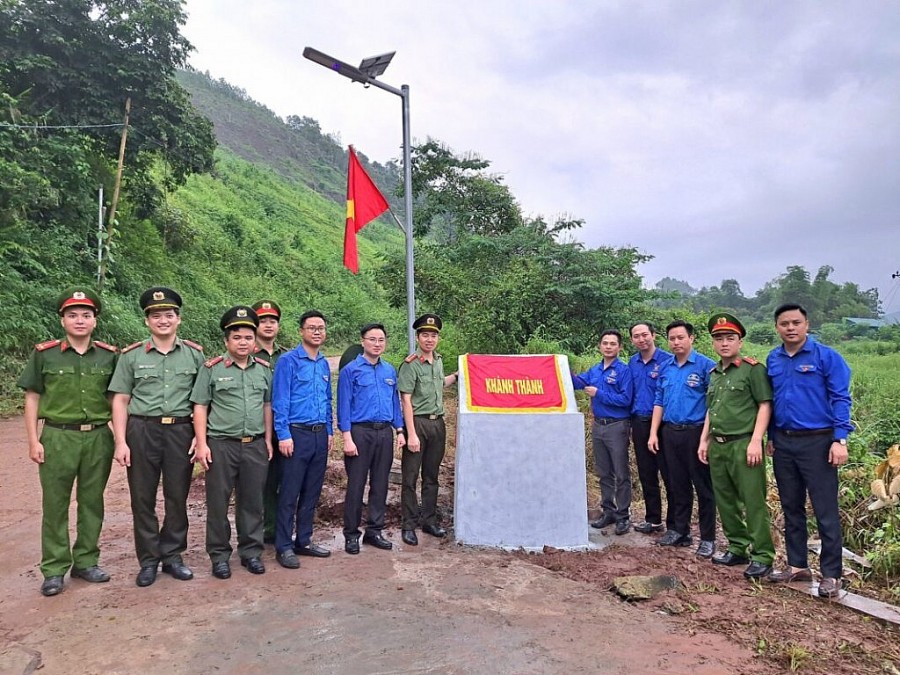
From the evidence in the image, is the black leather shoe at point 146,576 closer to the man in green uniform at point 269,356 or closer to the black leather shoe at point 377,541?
the man in green uniform at point 269,356

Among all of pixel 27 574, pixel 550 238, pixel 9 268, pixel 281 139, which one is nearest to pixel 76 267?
pixel 9 268

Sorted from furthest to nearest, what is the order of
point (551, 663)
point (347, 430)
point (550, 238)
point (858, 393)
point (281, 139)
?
point (281, 139)
point (550, 238)
point (858, 393)
point (347, 430)
point (551, 663)

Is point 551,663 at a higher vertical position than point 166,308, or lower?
lower

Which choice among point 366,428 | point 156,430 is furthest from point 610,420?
point 156,430

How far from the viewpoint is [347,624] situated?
2861 millimetres

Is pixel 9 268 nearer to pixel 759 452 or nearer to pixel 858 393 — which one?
pixel 759 452

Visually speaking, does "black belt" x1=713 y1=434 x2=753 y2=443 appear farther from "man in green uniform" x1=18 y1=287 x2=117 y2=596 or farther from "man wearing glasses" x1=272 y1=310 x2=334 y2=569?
"man in green uniform" x1=18 y1=287 x2=117 y2=596

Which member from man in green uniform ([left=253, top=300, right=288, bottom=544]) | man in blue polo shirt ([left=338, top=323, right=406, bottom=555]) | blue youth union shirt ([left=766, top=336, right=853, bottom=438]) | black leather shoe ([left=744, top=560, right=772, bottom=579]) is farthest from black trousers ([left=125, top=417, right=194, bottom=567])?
blue youth union shirt ([left=766, top=336, right=853, bottom=438])

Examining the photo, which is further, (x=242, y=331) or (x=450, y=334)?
(x=450, y=334)

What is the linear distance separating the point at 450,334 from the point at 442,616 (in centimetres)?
860

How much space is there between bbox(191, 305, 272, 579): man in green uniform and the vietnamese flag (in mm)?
2480

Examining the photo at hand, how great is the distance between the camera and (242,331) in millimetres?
3562

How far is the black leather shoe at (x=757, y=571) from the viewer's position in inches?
142

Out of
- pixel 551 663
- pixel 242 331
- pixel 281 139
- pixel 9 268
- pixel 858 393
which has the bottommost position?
pixel 551 663
